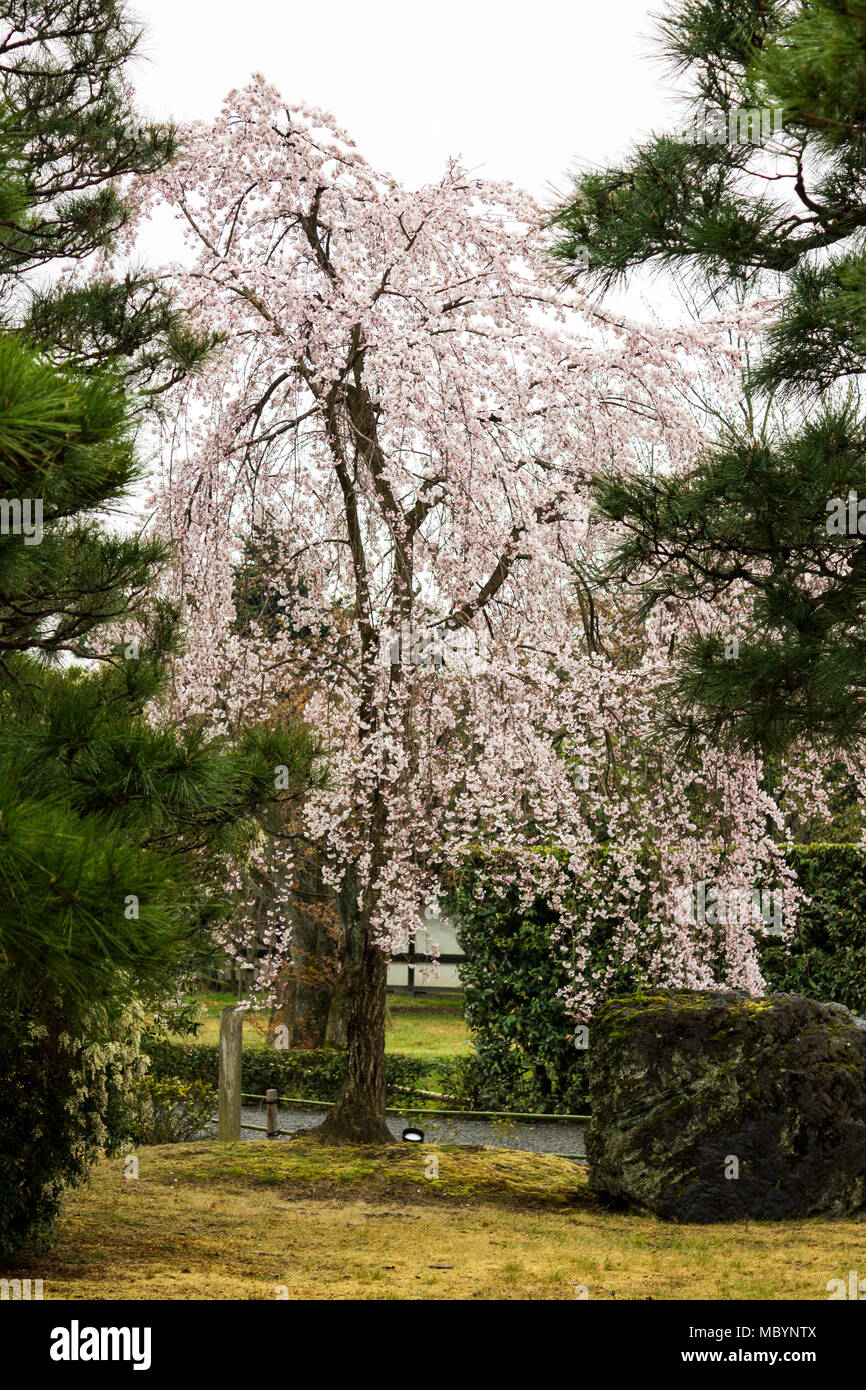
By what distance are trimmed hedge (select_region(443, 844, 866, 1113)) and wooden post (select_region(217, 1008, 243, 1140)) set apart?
2.46m

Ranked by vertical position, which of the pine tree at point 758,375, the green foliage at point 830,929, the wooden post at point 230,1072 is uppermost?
the pine tree at point 758,375

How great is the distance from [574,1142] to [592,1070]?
10.2 ft

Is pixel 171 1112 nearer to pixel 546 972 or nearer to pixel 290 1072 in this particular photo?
pixel 290 1072

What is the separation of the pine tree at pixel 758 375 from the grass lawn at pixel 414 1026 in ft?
28.0

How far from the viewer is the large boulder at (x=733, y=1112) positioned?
560 centimetres

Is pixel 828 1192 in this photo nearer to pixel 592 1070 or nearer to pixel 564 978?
pixel 592 1070

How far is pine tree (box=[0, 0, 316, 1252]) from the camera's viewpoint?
2799 millimetres

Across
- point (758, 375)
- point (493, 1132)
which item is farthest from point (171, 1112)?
point (758, 375)

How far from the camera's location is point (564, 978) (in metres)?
9.44

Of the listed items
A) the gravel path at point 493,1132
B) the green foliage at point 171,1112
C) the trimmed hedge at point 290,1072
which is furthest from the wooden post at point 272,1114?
the trimmed hedge at point 290,1072

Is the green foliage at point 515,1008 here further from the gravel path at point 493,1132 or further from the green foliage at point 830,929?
the green foliage at point 830,929

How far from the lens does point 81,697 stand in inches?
157

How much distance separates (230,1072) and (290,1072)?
267 centimetres

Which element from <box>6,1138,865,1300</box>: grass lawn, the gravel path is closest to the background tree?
<box>6,1138,865,1300</box>: grass lawn
